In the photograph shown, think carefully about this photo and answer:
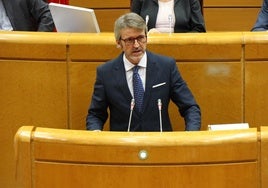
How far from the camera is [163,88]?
5.65 feet

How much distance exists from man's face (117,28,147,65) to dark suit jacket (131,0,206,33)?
2.20 feet

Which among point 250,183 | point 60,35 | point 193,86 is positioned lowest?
point 250,183

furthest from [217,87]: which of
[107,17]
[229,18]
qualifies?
[107,17]

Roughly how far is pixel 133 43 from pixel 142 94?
0.53ft

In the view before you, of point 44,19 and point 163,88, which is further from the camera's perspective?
point 44,19

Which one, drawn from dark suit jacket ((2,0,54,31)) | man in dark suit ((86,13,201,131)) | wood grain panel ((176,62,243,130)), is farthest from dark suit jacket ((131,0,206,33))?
man in dark suit ((86,13,201,131))

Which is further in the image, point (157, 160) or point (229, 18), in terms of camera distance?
point (229, 18)

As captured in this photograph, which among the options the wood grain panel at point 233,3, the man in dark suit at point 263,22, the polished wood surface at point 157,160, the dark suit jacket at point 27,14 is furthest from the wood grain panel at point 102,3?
the polished wood surface at point 157,160

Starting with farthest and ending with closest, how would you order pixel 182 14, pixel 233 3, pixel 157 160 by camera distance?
1. pixel 233 3
2. pixel 182 14
3. pixel 157 160

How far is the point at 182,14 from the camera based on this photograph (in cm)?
233

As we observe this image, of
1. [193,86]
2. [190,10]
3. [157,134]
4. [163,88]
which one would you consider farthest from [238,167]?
[190,10]

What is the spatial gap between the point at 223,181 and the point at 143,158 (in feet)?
0.47

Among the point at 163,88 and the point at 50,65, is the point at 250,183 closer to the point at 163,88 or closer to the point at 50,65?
the point at 163,88

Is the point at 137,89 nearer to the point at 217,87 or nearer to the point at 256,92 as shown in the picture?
the point at 217,87
